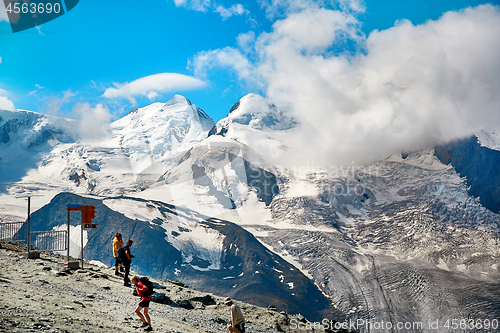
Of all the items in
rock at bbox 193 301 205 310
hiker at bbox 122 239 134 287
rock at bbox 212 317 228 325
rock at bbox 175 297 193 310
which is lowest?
rock at bbox 212 317 228 325

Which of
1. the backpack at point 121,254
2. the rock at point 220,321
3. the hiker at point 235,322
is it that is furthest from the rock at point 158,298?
the hiker at point 235,322

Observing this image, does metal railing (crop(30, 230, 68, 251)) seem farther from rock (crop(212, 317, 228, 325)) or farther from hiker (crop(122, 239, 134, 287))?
rock (crop(212, 317, 228, 325))

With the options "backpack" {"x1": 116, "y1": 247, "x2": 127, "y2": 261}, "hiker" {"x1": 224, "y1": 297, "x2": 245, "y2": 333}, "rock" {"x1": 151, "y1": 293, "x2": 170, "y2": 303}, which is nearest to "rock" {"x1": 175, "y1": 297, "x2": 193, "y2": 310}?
"rock" {"x1": 151, "y1": 293, "x2": 170, "y2": 303}

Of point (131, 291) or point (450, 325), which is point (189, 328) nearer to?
point (131, 291)

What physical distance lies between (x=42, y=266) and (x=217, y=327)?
12026mm

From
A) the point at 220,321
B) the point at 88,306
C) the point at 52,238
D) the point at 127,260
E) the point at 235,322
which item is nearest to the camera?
the point at 235,322

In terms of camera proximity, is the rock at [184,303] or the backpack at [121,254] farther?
the backpack at [121,254]

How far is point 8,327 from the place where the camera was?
1259cm

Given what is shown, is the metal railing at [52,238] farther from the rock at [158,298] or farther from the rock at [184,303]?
the rock at [184,303]

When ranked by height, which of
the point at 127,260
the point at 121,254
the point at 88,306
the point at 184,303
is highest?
the point at 121,254

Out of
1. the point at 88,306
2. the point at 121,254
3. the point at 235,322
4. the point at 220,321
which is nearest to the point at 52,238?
the point at 121,254

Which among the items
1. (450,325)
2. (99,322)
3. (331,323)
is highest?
(99,322)

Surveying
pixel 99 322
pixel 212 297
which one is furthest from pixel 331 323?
pixel 99 322

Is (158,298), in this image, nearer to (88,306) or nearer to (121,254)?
(121,254)
